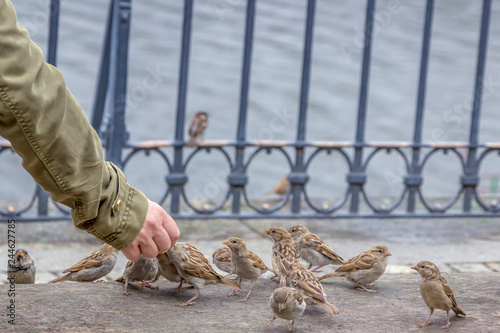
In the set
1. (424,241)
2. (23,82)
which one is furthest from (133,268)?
(424,241)

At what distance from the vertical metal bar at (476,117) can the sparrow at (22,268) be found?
14.6ft

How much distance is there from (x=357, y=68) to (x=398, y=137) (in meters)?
3.07

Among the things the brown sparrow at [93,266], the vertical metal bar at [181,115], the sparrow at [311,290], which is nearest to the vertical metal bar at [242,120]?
the vertical metal bar at [181,115]

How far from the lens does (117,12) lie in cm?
674

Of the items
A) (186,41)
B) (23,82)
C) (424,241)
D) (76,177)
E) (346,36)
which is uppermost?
(346,36)

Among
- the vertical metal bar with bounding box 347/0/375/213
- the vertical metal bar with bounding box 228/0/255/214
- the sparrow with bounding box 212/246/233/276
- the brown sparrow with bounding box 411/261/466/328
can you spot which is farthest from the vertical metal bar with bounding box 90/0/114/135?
the brown sparrow with bounding box 411/261/466/328

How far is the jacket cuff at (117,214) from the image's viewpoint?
10.1 ft

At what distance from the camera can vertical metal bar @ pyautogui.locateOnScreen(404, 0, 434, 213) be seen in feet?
23.6

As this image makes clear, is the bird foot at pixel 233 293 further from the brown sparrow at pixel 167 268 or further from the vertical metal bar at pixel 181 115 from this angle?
the vertical metal bar at pixel 181 115

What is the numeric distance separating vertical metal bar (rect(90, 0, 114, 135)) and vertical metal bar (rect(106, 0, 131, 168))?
8.1 inches

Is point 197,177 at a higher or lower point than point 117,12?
lower

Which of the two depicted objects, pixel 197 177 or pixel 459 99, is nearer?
pixel 197 177

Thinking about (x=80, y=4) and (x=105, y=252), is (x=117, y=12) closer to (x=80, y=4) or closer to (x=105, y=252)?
(x=105, y=252)

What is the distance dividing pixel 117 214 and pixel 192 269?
999mm
